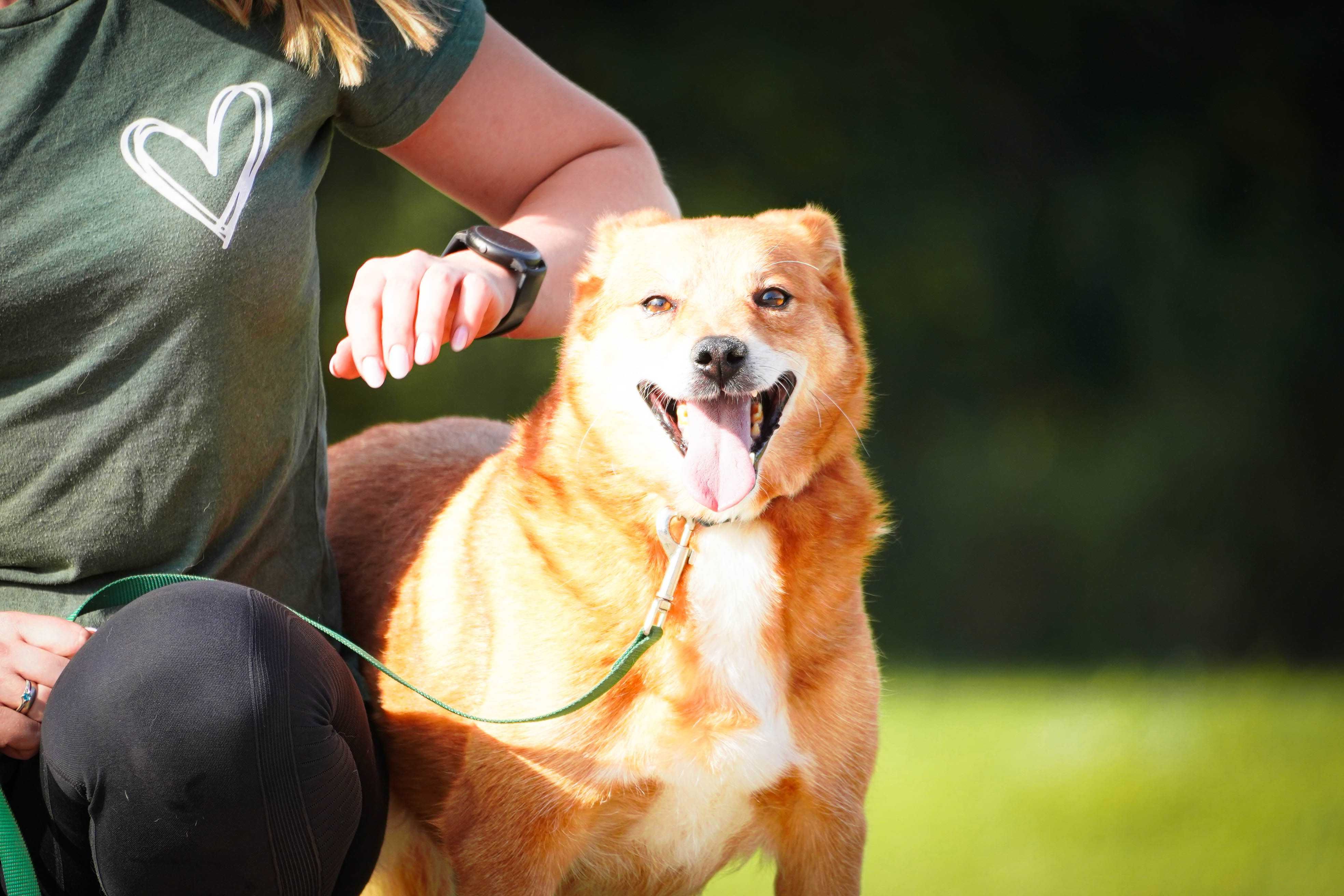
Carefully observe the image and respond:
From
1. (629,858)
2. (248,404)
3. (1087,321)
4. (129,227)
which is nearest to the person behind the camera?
(129,227)

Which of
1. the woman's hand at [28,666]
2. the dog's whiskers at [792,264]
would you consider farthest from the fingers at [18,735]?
the dog's whiskers at [792,264]

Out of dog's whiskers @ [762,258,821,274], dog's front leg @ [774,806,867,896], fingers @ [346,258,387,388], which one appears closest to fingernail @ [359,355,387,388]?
fingers @ [346,258,387,388]

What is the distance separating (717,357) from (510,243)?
28cm

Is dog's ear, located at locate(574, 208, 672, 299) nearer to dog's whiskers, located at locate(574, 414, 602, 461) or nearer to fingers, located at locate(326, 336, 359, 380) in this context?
dog's whiskers, located at locate(574, 414, 602, 461)

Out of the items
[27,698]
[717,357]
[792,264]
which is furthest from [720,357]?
[27,698]

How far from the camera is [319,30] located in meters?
1.43

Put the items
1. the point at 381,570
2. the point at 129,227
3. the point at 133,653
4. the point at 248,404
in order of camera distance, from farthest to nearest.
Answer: the point at 381,570
the point at 248,404
the point at 129,227
the point at 133,653

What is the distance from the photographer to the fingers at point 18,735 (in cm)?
122

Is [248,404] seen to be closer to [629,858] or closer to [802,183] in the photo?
[629,858]

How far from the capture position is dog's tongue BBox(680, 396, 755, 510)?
145cm

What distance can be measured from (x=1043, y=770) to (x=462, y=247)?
237 centimetres

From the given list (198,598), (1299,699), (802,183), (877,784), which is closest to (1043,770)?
(877,784)

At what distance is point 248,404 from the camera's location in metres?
1.43

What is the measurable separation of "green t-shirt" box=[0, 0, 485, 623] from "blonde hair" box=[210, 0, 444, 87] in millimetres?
20
